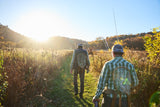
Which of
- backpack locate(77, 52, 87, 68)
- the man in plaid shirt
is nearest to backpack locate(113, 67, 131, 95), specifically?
the man in plaid shirt

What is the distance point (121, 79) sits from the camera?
7.10ft

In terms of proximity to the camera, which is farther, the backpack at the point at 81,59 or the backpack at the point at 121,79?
the backpack at the point at 81,59

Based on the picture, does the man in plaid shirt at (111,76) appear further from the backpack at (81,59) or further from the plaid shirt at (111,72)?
the backpack at (81,59)

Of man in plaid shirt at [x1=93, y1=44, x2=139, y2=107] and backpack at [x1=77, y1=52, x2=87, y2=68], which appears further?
backpack at [x1=77, y1=52, x2=87, y2=68]

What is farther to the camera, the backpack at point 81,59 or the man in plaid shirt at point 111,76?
the backpack at point 81,59

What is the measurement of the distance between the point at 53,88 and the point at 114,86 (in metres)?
4.65

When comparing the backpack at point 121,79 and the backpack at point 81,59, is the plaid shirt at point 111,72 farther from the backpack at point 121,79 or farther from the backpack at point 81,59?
the backpack at point 81,59

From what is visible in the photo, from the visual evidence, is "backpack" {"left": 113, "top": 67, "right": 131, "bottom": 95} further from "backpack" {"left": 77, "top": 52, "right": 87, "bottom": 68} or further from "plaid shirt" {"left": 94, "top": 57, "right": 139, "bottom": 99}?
"backpack" {"left": 77, "top": 52, "right": 87, "bottom": 68}

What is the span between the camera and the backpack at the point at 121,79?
84.7 inches

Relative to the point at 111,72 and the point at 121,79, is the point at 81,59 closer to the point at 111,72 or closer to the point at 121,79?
the point at 111,72

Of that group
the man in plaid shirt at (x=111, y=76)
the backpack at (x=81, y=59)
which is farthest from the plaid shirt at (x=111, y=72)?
the backpack at (x=81, y=59)

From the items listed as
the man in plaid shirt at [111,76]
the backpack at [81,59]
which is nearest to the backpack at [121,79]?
the man in plaid shirt at [111,76]

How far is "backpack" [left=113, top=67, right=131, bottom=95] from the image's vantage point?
2.15 metres

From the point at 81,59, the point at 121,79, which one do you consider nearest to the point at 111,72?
the point at 121,79
